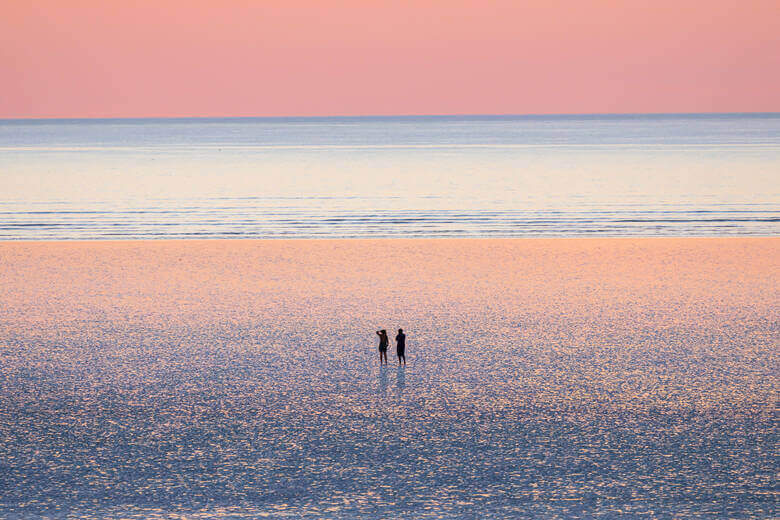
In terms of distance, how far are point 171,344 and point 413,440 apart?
3993 mm

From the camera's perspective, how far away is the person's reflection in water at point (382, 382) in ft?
25.5

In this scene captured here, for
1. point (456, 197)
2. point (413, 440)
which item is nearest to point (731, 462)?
point (413, 440)

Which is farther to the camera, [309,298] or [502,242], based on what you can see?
[502,242]

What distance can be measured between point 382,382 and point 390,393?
35cm

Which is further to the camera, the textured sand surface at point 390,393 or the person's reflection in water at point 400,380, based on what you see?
the person's reflection in water at point 400,380

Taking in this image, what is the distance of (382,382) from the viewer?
8055 mm

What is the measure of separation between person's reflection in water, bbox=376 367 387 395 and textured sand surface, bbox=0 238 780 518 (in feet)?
0.16

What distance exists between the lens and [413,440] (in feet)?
21.4

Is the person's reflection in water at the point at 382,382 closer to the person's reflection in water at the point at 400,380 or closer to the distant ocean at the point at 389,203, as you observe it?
the person's reflection in water at the point at 400,380

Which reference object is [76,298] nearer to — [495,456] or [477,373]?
[477,373]

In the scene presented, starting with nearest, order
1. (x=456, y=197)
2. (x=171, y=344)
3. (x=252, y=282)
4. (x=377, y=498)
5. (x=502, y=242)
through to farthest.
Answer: (x=377, y=498) < (x=171, y=344) < (x=252, y=282) < (x=502, y=242) < (x=456, y=197)

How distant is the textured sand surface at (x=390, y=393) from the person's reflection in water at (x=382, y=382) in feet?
0.16

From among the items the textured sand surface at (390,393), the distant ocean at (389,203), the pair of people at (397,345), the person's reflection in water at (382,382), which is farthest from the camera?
the distant ocean at (389,203)

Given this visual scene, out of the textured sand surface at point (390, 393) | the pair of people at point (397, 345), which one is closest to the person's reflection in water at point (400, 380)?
the textured sand surface at point (390, 393)
